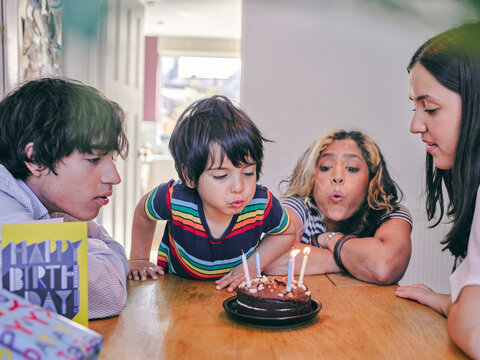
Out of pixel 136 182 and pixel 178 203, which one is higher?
pixel 178 203

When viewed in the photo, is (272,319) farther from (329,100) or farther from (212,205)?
(329,100)

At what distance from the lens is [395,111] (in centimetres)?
292

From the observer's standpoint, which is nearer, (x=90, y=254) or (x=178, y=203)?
(x=90, y=254)

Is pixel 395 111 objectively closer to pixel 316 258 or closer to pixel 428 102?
pixel 316 258

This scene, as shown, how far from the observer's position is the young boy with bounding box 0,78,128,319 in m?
0.88

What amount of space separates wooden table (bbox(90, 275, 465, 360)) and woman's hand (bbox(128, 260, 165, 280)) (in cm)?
14

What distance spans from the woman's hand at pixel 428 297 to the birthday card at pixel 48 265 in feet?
2.26

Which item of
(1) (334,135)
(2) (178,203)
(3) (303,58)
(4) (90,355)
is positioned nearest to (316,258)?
(2) (178,203)

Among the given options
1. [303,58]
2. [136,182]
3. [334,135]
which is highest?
[303,58]

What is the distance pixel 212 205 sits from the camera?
1278 mm

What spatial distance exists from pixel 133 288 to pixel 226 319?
0.32 meters

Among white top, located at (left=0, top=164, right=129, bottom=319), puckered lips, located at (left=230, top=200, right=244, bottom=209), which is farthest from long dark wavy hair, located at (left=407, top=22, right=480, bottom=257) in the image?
white top, located at (left=0, top=164, right=129, bottom=319)

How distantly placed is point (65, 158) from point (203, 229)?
1.62 ft

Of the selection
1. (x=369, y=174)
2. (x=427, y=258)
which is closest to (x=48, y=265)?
(x=369, y=174)
